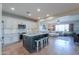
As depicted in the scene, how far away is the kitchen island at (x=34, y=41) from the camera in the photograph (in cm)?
325

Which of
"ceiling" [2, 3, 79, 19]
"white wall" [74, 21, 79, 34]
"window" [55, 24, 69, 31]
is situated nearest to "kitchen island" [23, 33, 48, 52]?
"window" [55, 24, 69, 31]

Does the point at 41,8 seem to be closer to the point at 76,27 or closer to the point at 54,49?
the point at 76,27

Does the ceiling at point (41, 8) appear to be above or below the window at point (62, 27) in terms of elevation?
above

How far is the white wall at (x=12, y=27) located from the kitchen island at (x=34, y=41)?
0.21 meters

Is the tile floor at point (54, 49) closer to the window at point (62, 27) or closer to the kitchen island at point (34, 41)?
the kitchen island at point (34, 41)

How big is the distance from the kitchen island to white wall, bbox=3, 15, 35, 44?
210mm

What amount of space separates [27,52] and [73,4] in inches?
78.0

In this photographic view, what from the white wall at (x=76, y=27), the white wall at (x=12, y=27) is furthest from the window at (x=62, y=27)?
the white wall at (x=12, y=27)

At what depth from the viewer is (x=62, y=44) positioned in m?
3.27

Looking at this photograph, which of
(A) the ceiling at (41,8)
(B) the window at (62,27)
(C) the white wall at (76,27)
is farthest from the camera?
(B) the window at (62,27)

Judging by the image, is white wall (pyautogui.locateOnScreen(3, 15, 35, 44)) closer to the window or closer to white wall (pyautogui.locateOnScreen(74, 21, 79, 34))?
the window

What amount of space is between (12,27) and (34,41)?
0.81m

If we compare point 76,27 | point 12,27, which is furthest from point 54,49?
point 12,27

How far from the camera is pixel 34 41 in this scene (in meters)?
3.31
